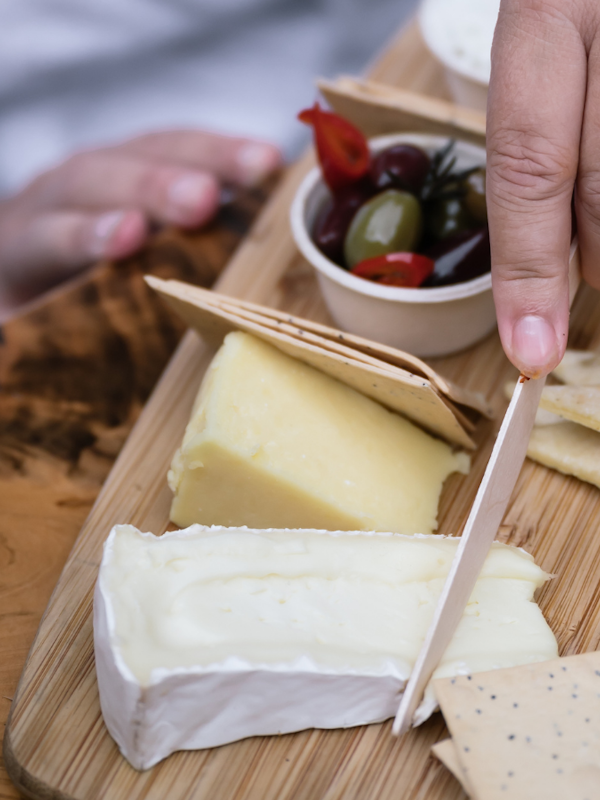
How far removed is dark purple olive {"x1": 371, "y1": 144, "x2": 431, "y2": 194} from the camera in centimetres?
133

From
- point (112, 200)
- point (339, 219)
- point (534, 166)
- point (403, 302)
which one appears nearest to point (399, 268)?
point (403, 302)

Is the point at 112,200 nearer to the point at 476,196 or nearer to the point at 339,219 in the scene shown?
the point at 339,219

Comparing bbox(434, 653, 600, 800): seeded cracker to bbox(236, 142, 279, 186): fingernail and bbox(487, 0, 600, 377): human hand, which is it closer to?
bbox(487, 0, 600, 377): human hand

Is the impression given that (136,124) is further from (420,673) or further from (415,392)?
(420,673)

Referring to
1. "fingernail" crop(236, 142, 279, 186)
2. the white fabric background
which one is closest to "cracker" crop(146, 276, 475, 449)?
"fingernail" crop(236, 142, 279, 186)

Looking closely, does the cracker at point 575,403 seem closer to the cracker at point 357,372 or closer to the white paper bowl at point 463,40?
the cracker at point 357,372

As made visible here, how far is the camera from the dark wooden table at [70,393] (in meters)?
1.23

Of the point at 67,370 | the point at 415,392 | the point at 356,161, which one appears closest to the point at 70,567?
the point at 67,370

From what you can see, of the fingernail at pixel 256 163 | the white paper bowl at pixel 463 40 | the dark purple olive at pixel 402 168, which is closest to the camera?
the dark purple olive at pixel 402 168

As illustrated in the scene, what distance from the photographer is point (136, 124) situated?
93.4 inches

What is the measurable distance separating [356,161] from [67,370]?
762mm

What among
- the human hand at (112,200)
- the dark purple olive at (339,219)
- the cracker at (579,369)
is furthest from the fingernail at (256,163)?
the cracker at (579,369)

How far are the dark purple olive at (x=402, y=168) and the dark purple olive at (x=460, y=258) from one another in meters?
0.14

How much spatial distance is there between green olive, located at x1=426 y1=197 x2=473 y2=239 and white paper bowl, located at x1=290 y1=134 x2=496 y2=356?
0.38 feet
